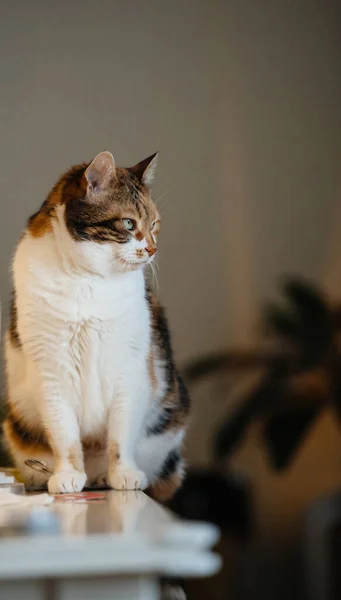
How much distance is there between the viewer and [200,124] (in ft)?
9.63

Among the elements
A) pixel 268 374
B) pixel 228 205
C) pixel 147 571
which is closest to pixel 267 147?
pixel 228 205

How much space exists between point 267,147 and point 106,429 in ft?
6.27

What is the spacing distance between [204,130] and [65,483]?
6.21ft

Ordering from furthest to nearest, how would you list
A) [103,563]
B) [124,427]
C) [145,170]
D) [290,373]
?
[290,373]
[145,170]
[124,427]
[103,563]

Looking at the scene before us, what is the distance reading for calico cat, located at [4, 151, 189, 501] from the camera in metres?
1.45

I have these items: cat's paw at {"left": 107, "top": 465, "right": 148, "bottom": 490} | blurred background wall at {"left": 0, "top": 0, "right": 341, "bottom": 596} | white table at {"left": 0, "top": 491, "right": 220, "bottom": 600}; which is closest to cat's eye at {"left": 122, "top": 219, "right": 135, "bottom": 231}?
cat's paw at {"left": 107, "top": 465, "right": 148, "bottom": 490}

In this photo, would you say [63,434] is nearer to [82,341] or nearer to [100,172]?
[82,341]

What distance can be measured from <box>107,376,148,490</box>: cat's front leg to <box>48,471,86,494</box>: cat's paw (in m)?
0.07

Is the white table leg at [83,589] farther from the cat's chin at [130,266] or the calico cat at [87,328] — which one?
the cat's chin at [130,266]

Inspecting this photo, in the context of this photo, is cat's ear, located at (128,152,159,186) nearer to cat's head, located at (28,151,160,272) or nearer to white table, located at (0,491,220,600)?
cat's head, located at (28,151,160,272)

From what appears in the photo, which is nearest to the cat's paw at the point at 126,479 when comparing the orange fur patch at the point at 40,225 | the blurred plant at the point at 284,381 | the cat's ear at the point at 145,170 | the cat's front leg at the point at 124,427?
the cat's front leg at the point at 124,427

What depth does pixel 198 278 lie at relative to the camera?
2941 mm

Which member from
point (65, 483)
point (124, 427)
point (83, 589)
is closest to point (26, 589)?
point (83, 589)

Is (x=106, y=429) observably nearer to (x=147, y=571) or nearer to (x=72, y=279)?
(x=72, y=279)
